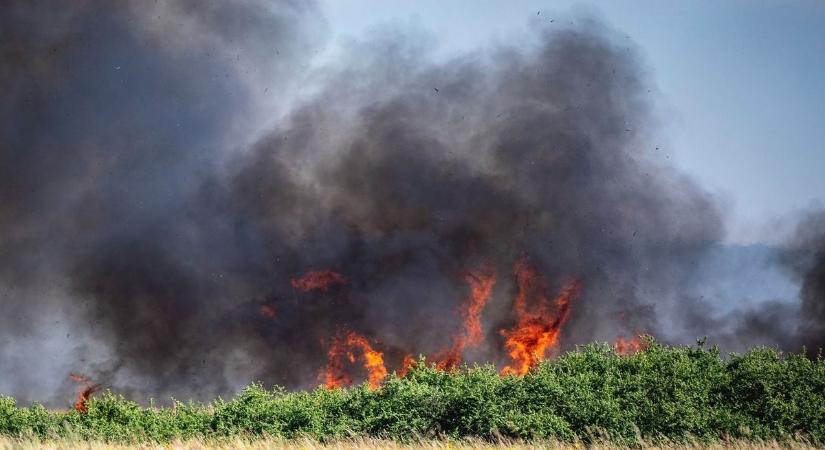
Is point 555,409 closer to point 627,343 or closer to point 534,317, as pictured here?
point 534,317

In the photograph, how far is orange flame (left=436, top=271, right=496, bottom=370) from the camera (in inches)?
1948

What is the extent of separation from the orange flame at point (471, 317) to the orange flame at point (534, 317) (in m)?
1.79

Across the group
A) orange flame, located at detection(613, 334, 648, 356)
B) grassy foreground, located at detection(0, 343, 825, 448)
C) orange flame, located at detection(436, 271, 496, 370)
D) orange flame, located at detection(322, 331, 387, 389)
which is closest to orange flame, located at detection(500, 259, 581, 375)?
orange flame, located at detection(436, 271, 496, 370)

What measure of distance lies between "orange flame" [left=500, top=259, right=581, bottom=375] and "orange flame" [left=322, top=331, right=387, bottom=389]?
297 inches

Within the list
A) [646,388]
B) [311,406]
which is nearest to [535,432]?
[646,388]

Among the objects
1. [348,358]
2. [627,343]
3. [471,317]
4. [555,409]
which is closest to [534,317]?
[471,317]

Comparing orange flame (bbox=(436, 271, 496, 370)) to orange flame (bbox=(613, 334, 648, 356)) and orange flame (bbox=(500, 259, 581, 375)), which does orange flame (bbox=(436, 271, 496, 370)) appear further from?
orange flame (bbox=(613, 334, 648, 356))

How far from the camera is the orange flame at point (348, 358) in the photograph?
47969mm

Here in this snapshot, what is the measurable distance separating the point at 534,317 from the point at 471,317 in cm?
377

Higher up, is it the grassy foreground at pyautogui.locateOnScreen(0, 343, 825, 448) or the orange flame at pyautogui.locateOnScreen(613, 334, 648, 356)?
the orange flame at pyautogui.locateOnScreen(613, 334, 648, 356)

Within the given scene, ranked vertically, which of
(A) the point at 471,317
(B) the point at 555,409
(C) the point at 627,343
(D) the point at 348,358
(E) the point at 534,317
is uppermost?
(E) the point at 534,317

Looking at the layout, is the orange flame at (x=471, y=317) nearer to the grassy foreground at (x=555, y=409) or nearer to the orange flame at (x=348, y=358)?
the orange flame at (x=348, y=358)

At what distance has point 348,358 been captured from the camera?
163ft

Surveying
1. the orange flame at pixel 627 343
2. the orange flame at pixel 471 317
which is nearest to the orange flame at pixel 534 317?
the orange flame at pixel 471 317
